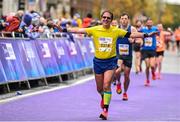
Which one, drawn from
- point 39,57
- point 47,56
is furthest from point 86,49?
point 39,57

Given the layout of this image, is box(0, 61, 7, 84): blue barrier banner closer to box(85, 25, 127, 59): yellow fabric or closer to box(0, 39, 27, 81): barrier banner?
box(0, 39, 27, 81): barrier banner

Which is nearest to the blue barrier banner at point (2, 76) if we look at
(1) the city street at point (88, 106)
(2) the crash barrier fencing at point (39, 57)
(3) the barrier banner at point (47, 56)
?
(2) the crash barrier fencing at point (39, 57)

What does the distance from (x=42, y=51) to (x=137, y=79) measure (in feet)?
17.3

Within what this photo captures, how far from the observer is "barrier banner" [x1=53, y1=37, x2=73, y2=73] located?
20891 mm

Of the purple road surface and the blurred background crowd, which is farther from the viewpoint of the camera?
the blurred background crowd

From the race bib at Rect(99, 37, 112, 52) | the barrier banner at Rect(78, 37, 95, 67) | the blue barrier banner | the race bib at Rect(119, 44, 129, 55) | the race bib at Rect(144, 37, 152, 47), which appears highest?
the race bib at Rect(99, 37, 112, 52)

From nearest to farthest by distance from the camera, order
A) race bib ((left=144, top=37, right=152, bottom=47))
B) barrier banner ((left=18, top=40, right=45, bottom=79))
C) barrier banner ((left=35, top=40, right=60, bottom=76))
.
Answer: barrier banner ((left=18, top=40, right=45, bottom=79)) < barrier banner ((left=35, top=40, right=60, bottom=76)) < race bib ((left=144, top=37, right=152, bottom=47))

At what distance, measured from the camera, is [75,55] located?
23312 mm

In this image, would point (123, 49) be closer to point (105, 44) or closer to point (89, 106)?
point (89, 106)

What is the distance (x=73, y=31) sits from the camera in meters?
12.7

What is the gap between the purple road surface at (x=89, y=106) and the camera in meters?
12.4

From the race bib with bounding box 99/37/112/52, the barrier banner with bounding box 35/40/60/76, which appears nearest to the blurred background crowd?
the barrier banner with bounding box 35/40/60/76

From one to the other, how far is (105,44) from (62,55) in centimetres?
879

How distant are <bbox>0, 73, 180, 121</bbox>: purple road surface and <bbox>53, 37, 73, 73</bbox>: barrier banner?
1685 mm
